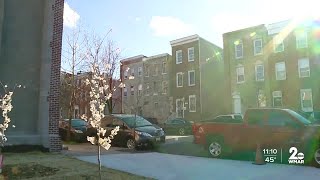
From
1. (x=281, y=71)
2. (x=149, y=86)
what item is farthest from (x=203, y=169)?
(x=149, y=86)

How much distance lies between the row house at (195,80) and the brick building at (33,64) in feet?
93.3

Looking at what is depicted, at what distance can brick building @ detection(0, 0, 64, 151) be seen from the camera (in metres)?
15.3

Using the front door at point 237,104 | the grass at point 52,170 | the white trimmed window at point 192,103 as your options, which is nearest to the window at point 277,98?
the front door at point 237,104

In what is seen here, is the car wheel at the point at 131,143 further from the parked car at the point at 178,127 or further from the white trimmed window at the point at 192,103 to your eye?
the white trimmed window at the point at 192,103

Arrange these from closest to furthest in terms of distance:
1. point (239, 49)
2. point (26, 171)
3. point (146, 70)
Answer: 1. point (26, 171)
2. point (239, 49)
3. point (146, 70)

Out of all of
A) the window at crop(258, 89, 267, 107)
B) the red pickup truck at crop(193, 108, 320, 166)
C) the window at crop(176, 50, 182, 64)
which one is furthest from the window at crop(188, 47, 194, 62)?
the red pickup truck at crop(193, 108, 320, 166)

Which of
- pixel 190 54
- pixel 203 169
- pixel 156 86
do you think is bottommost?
pixel 203 169

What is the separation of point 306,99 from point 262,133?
24.2 m

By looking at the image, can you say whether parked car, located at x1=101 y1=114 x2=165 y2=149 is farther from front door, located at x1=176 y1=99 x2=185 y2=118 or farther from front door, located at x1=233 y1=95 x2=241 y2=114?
front door, located at x1=176 y1=99 x2=185 y2=118

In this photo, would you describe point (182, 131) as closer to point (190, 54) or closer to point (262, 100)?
point (262, 100)

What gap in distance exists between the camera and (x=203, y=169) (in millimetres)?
10750

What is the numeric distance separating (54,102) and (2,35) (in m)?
3.55

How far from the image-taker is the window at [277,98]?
3588 cm

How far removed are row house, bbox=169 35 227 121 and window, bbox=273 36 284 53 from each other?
31.5 ft
